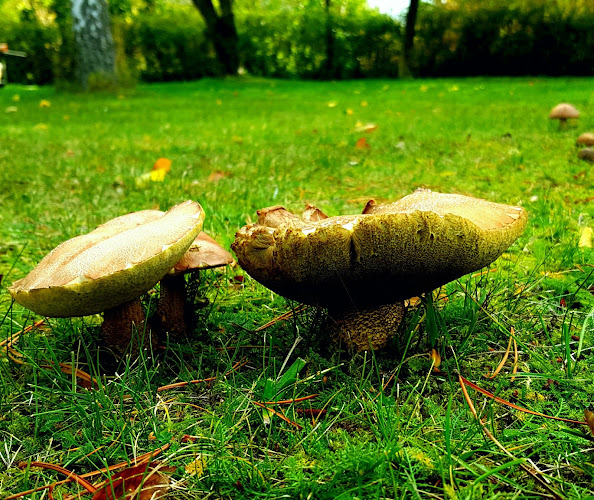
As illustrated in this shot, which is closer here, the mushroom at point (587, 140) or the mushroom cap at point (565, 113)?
the mushroom at point (587, 140)

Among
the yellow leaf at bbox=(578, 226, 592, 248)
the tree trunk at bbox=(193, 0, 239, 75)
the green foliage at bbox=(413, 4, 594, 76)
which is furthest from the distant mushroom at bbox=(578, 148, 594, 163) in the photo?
the tree trunk at bbox=(193, 0, 239, 75)

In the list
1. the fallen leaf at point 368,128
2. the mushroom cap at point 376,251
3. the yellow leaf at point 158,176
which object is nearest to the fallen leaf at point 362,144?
the fallen leaf at point 368,128

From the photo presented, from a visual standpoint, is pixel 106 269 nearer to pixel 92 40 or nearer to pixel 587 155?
pixel 587 155

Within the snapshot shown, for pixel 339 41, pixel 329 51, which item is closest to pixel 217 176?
pixel 329 51

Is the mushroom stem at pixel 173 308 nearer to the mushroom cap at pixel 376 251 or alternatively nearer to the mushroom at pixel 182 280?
the mushroom at pixel 182 280

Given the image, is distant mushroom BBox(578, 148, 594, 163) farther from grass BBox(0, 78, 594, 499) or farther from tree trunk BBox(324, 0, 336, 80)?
tree trunk BBox(324, 0, 336, 80)

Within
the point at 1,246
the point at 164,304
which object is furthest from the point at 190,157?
the point at 164,304
